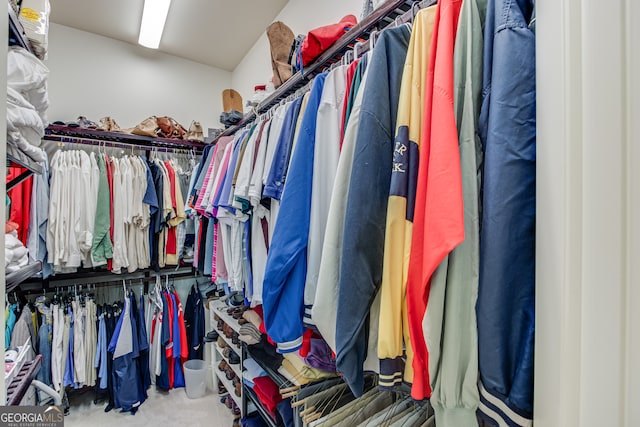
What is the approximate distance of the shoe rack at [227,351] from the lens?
1.89 meters

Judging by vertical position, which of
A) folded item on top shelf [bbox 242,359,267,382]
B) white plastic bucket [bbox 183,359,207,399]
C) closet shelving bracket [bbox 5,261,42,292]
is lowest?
white plastic bucket [bbox 183,359,207,399]

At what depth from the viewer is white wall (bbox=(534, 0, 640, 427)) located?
1.11ft

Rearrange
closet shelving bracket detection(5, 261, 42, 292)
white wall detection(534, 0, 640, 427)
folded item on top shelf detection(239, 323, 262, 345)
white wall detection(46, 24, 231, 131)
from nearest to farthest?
white wall detection(534, 0, 640, 427) → closet shelving bracket detection(5, 261, 42, 292) → folded item on top shelf detection(239, 323, 262, 345) → white wall detection(46, 24, 231, 131)

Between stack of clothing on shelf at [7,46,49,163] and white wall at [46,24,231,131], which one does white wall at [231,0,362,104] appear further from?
→ stack of clothing on shelf at [7,46,49,163]

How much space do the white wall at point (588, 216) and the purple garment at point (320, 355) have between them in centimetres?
65

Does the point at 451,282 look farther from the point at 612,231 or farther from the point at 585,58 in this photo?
the point at 585,58

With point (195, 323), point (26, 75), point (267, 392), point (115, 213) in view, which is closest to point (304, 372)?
point (267, 392)

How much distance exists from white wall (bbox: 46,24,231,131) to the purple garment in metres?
2.94

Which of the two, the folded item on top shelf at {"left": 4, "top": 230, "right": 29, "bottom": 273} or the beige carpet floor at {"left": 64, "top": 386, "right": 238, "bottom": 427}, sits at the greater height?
the folded item on top shelf at {"left": 4, "top": 230, "right": 29, "bottom": 273}

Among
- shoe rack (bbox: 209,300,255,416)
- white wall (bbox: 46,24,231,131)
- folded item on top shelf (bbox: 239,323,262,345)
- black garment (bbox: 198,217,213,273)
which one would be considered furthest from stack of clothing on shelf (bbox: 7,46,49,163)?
white wall (bbox: 46,24,231,131)

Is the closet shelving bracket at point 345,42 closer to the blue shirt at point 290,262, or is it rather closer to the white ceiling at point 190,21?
the blue shirt at point 290,262

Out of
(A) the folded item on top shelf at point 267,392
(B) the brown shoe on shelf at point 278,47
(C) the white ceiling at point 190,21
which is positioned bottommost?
(A) the folded item on top shelf at point 267,392

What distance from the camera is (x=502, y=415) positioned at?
47 cm

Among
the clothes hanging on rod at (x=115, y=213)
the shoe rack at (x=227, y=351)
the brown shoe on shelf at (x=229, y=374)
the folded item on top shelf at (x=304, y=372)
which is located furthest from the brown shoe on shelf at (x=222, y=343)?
the folded item on top shelf at (x=304, y=372)
